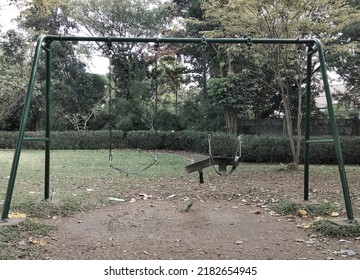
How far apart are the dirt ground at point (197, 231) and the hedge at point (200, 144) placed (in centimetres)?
463

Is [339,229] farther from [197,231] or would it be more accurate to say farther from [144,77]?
[144,77]

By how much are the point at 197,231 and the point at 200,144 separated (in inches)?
384

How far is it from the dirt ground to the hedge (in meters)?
4.63

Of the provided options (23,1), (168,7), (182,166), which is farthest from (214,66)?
(23,1)

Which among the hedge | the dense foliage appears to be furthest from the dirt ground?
the dense foliage

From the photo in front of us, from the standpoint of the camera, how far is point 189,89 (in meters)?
17.2

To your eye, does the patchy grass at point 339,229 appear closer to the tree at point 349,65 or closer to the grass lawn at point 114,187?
the grass lawn at point 114,187

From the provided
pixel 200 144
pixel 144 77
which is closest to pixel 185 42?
pixel 200 144

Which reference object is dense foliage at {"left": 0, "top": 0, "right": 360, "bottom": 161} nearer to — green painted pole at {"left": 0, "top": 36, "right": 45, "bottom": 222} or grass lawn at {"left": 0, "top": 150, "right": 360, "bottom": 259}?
grass lawn at {"left": 0, "top": 150, "right": 360, "bottom": 259}

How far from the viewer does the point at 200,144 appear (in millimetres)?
13680

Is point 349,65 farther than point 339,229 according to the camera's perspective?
Yes

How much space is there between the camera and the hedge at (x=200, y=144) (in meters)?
10.8

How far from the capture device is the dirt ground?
328cm

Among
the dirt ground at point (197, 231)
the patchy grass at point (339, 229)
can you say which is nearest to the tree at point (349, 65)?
the dirt ground at point (197, 231)
